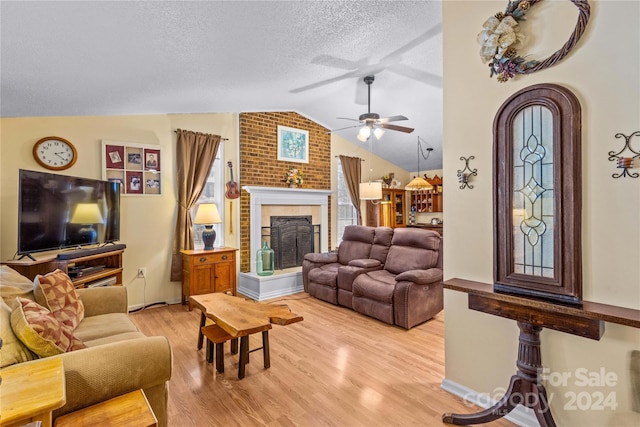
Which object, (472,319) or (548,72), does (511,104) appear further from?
(472,319)

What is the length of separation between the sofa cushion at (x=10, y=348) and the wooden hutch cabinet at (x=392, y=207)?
612 cm

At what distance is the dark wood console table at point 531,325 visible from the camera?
1442mm

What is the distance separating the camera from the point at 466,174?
209 cm

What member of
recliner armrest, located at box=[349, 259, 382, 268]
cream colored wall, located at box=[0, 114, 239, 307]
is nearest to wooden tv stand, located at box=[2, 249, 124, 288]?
cream colored wall, located at box=[0, 114, 239, 307]

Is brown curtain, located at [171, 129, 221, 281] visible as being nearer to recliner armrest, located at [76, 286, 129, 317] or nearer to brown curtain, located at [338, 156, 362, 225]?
recliner armrest, located at [76, 286, 129, 317]

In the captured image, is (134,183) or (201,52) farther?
(134,183)

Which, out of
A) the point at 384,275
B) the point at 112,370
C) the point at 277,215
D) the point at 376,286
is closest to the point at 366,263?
the point at 384,275

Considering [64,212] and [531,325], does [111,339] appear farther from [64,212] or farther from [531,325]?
[531,325]

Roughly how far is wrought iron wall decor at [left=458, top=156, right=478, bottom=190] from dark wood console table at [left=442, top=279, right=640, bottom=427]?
658mm

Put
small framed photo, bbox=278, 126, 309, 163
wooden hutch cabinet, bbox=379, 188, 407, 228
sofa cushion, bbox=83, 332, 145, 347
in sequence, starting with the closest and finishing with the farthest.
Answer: sofa cushion, bbox=83, 332, 145, 347 < small framed photo, bbox=278, 126, 309, 163 < wooden hutch cabinet, bbox=379, 188, 407, 228

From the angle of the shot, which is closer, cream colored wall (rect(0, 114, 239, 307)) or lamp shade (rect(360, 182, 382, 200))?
cream colored wall (rect(0, 114, 239, 307))

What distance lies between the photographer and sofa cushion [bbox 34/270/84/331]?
2047 mm

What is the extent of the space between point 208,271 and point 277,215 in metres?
1.53

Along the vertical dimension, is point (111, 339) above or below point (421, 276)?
below
